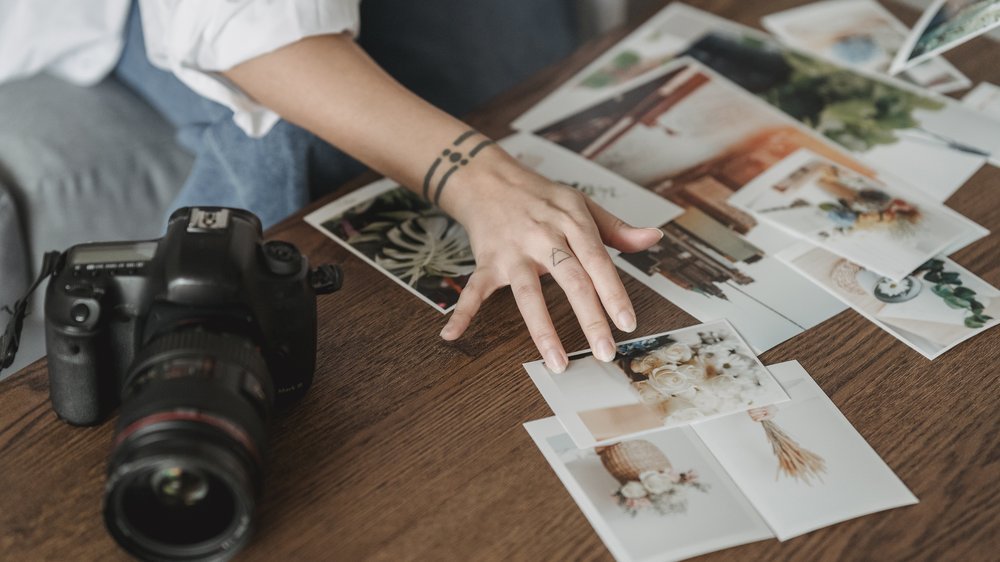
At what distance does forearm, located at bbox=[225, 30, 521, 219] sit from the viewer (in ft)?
2.81

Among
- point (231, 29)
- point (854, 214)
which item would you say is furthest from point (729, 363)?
point (231, 29)

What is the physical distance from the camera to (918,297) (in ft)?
2.65

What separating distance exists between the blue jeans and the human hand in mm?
264

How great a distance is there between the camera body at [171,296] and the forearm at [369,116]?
25 cm

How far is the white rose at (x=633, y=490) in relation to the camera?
2.06 feet

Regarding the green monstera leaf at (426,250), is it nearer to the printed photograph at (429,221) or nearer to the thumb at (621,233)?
the printed photograph at (429,221)

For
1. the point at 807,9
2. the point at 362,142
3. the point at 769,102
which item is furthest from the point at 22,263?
the point at 807,9

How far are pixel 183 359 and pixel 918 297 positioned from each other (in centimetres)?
61

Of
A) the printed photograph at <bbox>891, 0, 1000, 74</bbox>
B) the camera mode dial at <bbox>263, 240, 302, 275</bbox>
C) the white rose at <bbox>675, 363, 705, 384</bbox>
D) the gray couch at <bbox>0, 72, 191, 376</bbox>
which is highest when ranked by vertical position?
the printed photograph at <bbox>891, 0, 1000, 74</bbox>

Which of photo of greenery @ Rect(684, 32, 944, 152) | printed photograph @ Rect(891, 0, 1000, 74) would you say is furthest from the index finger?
printed photograph @ Rect(891, 0, 1000, 74)

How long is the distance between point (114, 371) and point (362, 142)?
13.7 inches

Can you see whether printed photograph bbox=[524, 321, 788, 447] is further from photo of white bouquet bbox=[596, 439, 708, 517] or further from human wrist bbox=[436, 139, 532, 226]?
human wrist bbox=[436, 139, 532, 226]

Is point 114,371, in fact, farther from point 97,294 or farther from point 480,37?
point 480,37

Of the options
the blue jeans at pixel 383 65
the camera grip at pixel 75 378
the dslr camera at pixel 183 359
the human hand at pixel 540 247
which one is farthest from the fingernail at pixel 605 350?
the blue jeans at pixel 383 65
